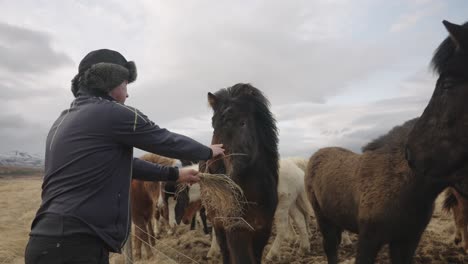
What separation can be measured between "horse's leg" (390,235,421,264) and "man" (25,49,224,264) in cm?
297

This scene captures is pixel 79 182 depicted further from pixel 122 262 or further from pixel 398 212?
pixel 122 262

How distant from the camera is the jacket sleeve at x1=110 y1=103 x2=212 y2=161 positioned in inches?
97.9

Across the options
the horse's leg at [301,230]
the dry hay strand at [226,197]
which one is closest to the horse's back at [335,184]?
the horse's leg at [301,230]

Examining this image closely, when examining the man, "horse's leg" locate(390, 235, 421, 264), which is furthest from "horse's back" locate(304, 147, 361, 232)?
the man

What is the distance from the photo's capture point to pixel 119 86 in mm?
2691

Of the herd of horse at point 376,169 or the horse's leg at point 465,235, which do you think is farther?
the horse's leg at point 465,235

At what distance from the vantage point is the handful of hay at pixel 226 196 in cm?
354

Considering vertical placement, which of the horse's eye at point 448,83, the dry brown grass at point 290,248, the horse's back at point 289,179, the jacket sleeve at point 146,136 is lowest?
the dry brown grass at point 290,248

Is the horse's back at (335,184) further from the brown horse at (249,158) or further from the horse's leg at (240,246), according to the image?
the horse's leg at (240,246)

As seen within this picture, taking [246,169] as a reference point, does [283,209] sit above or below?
below

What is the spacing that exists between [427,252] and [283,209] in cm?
262

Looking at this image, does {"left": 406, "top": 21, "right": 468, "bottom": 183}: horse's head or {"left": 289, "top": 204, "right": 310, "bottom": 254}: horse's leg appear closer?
{"left": 406, "top": 21, "right": 468, "bottom": 183}: horse's head

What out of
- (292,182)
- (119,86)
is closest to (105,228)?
(119,86)

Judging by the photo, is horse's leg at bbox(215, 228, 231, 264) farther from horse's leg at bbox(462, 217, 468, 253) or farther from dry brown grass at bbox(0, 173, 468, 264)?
horse's leg at bbox(462, 217, 468, 253)
